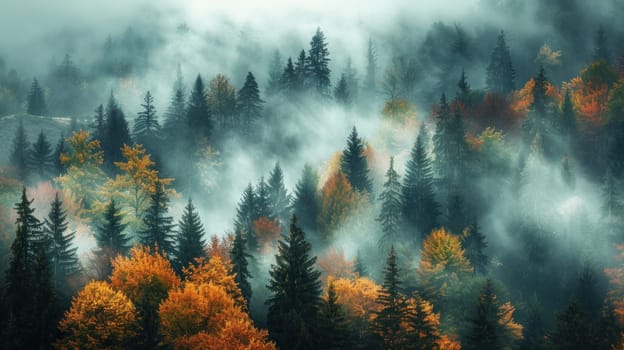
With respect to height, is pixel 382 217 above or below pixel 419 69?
below

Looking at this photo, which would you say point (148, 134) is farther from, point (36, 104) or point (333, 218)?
point (36, 104)

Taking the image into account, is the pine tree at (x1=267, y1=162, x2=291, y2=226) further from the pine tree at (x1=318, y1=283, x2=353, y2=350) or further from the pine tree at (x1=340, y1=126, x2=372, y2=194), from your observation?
the pine tree at (x1=318, y1=283, x2=353, y2=350)

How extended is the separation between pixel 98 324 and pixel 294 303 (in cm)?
1529

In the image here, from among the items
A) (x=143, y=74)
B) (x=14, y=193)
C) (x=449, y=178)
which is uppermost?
(x=143, y=74)

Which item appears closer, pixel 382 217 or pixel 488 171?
pixel 382 217

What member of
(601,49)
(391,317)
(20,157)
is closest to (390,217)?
(391,317)

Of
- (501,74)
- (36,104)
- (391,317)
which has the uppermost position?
(501,74)

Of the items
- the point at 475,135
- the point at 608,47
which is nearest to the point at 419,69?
the point at 608,47

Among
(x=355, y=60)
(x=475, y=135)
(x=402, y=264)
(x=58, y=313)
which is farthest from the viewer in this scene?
(x=355, y=60)

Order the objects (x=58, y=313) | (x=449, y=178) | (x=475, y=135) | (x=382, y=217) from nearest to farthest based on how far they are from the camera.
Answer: (x=58, y=313) → (x=382, y=217) → (x=449, y=178) → (x=475, y=135)

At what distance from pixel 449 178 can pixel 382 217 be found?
1620 cm

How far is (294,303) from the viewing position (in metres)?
51.8

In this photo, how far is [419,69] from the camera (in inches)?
6216

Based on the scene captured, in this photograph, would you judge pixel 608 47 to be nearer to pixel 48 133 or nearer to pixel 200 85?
pixel 200 85
